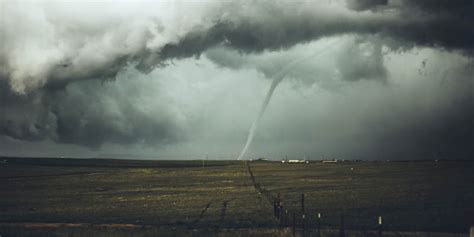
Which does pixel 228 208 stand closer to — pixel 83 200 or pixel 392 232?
pixel 392 232

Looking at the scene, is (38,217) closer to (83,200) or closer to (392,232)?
(83,200)

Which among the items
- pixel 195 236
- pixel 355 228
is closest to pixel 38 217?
pixel 195 236

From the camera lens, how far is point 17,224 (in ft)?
148

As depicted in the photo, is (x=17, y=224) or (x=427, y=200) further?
(x=427, y=200)

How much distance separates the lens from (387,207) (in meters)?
52.3

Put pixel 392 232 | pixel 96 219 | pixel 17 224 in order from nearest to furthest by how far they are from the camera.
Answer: pixel 392 232
pixel 17 224
pixel 96 219

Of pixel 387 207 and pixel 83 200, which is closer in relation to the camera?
pixel 387 207

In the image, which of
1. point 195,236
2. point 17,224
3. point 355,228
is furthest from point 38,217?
point 355,228

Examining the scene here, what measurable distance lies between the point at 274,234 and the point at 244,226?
433 cm

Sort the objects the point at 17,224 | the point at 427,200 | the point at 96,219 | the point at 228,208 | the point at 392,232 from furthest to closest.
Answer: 1. the point at 427,200
2. the point at 228,208
3. the point at 96,219
4. the point at 17,224
5. the point at 392,232

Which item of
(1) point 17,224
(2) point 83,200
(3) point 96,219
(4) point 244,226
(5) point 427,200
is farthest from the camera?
(2) point 83,200

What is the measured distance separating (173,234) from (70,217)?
18.6m

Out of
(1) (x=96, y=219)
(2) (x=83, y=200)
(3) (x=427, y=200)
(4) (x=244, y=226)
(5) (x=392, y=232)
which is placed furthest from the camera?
(2) (x=83, y=200)

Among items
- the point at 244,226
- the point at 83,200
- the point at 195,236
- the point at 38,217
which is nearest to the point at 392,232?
the point at 244,226
